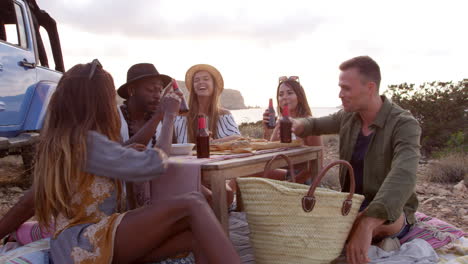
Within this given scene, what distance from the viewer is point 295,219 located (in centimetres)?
236

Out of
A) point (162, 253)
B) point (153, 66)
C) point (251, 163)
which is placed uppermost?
point (153, 66)

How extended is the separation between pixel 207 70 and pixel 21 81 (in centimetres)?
224

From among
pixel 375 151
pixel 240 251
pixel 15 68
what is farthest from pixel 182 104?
pixel 15 68

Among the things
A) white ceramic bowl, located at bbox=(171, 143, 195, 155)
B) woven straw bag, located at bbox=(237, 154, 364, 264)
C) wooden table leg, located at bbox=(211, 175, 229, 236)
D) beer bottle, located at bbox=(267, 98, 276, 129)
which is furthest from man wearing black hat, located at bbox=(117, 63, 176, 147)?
woven straw bag, located at bbox=(237, 154, 364, 264)

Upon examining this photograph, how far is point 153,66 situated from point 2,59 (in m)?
2.01

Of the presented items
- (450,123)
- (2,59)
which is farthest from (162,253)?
(450,123)

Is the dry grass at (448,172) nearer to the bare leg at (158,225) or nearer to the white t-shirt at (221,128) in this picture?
the white t-shirt at (221,128)

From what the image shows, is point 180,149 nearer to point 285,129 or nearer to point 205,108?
point 285,129

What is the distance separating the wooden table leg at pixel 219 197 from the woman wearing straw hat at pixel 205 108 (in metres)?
1.75

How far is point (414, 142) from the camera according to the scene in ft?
9.46

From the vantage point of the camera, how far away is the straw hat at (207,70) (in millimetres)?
4426

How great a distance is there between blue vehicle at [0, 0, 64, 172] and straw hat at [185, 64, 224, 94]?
1989mm

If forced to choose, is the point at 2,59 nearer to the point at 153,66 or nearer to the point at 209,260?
the point at 153,66

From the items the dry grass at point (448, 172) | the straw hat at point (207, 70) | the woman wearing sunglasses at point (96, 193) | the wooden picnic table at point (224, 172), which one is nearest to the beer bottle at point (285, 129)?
the wooden picnic table at point (224, 172)
